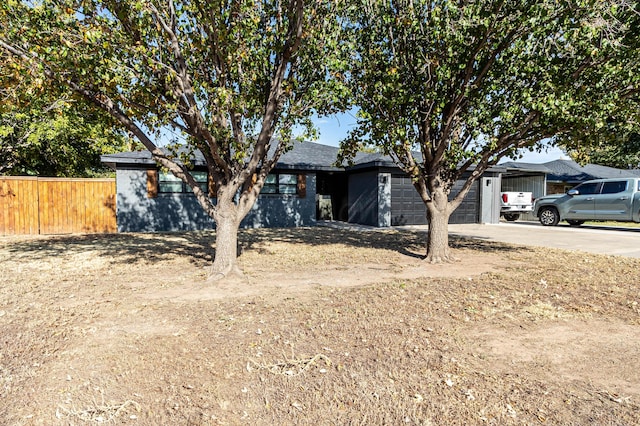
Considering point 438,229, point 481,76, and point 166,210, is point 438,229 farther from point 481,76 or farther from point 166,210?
point 166,210

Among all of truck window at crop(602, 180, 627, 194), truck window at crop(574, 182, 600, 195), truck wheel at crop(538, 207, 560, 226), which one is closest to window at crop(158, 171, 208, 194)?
truck wheel at crop(538, 207, 560, 226)

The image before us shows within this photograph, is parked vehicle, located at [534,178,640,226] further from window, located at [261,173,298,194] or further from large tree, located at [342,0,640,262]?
window, located at [261,173,298,194]

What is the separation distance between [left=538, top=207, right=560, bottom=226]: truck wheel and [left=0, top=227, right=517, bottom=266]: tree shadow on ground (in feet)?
21.4

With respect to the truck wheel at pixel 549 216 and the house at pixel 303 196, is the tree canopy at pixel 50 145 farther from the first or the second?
the truck wheel at pixel 549 216

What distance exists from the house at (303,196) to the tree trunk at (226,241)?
6671 millimetres

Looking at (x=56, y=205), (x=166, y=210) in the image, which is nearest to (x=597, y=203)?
(x=166, y=210)

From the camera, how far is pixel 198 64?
609 cm

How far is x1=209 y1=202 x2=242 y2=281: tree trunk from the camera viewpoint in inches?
235

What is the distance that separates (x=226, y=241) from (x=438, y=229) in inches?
167

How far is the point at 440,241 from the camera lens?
288 inches

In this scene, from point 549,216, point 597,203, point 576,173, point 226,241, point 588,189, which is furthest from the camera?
point 576,173

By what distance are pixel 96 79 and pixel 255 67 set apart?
234 centimetres

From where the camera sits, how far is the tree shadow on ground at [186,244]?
26.5ft

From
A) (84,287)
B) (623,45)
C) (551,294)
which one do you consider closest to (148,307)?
(84,287)
